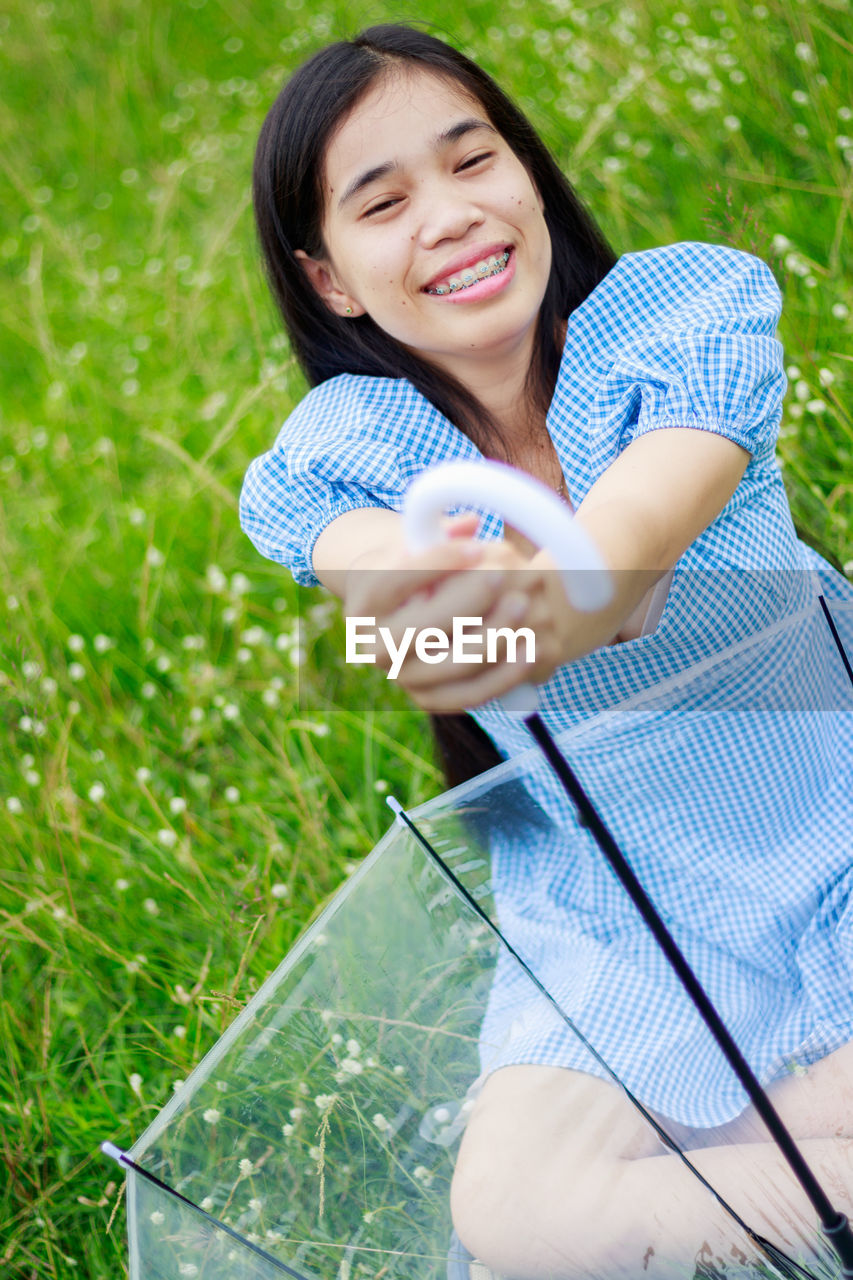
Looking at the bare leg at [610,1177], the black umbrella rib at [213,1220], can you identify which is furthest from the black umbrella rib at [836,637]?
the black umbrella rib at [213,1220]

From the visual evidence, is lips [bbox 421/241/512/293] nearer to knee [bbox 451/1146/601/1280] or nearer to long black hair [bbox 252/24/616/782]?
Result: long black hair [bbox 252/24/616/782]

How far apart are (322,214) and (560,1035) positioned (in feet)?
3.47

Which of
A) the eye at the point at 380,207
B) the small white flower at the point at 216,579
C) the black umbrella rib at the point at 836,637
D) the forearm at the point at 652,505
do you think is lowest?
the small white flower at the point at 216,579

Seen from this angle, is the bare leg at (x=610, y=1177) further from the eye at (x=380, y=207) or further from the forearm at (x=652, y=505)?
the eye at (x=380, y=207)

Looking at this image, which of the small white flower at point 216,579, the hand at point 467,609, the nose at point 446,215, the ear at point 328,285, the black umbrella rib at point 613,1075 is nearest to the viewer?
the hand at point 467,609

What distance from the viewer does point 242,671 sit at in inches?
94.4

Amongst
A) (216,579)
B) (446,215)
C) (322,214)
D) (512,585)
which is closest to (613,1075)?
(512,585)

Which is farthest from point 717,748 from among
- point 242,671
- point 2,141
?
point 2,141

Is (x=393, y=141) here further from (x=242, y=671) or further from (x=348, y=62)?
(x=242, y=671)

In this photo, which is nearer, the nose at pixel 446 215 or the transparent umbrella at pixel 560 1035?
the transparent umbrella at pixel 560 1035

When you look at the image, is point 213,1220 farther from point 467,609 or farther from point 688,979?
point 467,609

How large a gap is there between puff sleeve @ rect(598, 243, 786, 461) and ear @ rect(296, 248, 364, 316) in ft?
1.20

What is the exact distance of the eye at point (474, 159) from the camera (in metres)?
1.41

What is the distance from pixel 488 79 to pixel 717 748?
0.92m
